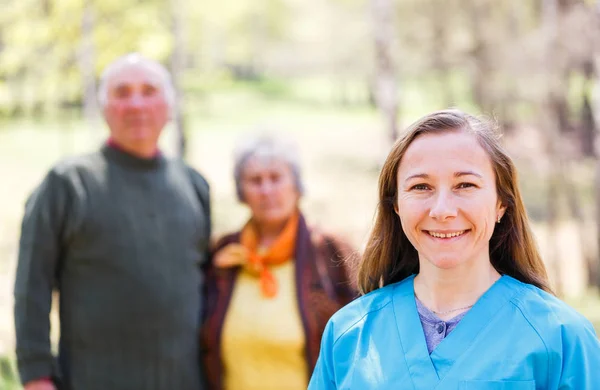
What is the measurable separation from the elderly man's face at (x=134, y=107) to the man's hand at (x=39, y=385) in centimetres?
92

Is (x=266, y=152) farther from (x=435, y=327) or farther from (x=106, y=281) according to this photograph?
(x=435, y=327)

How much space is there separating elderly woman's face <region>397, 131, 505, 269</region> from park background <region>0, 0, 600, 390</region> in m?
0.35

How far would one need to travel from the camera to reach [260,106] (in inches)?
936

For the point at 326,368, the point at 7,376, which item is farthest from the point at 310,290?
the point at 7,376

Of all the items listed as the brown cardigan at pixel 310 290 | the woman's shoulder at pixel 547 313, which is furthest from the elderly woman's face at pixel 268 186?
the woman's shoulder at pixel 547 313

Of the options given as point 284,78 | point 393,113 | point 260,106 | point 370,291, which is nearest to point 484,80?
point 393,113

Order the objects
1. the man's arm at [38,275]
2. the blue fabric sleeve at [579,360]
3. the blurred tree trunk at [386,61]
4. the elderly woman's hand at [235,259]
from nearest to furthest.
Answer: the blue fabric sleeve at [579,360] → the man's arm at [38,275] → the elderly woman's hand at [235,259] → the blurred tree trunk at [386,61]

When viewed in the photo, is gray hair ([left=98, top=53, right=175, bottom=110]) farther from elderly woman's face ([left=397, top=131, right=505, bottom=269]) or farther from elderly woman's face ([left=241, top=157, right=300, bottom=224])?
elderly woman's face ([left=397, top=131, right=505, bottom=269])

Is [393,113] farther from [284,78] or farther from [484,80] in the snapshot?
[284,78]

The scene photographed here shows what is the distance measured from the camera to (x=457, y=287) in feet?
5.48

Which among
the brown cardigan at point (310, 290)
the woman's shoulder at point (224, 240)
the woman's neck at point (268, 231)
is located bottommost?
the brown cardigan at point (310, 290)

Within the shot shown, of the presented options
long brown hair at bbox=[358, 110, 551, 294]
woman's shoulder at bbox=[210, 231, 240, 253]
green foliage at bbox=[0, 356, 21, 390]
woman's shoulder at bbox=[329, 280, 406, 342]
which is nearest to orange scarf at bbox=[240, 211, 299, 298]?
woman's shoulder at bbox=[210, 231, 240, 253]

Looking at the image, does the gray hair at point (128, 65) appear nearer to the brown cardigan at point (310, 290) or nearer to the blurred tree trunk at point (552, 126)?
the brown cardigan at point (310, 290)

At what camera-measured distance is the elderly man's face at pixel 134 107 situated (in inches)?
112
